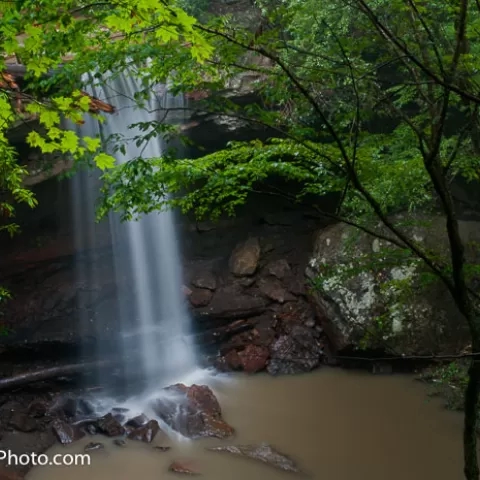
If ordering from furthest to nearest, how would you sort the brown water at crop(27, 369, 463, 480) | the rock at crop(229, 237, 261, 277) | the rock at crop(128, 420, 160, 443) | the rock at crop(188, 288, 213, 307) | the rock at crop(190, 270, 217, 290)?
the rock at crop(229, 237, 261, 277)
the rock at crop(190, 270, 217, 290)
the rock at crop(188, 288, 213, 307)
the rock at crop(128, 420, 160, 443)
the brown water at crop(27, 369, 463, 480)

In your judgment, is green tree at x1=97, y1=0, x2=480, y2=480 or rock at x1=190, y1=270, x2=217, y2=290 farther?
rock at x1=190, y1=270, x2=217, y2=290

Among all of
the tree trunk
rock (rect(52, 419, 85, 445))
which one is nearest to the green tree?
the tree trunk

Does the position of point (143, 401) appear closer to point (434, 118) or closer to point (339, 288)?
point (339, 288)

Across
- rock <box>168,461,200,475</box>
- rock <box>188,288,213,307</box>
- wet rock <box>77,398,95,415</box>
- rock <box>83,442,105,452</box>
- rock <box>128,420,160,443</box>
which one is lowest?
→ rock <box>168,461,200,475</box>

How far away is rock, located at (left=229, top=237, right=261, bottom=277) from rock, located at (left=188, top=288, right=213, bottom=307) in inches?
30.1

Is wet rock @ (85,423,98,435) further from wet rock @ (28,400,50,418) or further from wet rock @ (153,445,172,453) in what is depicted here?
wet rock @ (153,445,172,453)

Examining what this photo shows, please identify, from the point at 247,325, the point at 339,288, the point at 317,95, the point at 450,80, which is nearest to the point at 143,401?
the point at 247,325

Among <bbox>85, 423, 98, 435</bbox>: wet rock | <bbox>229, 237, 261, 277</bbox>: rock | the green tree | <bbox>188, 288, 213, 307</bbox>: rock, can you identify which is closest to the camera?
the green tree

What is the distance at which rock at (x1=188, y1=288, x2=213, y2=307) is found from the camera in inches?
378

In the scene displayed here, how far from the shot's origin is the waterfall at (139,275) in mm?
8930

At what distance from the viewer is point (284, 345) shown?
8.91m

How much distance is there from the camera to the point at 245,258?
1017 centimetres

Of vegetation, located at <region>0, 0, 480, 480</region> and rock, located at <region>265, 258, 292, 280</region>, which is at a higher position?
vegetation, located at <region>0, 0, 480, 480</region>

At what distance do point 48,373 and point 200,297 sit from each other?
3.23 metres
